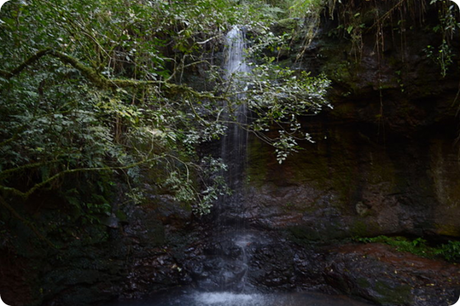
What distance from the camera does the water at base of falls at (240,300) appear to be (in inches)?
186

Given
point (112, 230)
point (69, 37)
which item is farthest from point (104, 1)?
point (112, 230)

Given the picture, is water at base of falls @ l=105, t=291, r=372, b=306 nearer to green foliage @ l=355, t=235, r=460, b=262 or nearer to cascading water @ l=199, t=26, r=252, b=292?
cascading water @ l=199, t=26, r=252, b=292

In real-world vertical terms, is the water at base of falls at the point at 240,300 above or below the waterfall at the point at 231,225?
below

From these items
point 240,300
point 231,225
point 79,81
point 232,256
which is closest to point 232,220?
point 231,225

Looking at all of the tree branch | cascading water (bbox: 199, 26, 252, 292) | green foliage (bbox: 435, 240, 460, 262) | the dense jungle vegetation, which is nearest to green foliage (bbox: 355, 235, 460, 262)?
green foliage (bbox: 435, 240, 460, 262)

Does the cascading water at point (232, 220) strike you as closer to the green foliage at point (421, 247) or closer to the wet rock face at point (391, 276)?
the wet rock face at point (391, 276)

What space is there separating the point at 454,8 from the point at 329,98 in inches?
98.6

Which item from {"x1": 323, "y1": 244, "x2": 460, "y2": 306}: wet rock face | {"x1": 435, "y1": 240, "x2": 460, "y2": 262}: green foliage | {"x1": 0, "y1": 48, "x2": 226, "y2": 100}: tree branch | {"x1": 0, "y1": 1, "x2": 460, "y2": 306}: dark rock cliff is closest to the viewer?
{"x1": 0, "y1": 48, "x2": 226, "y2": 100}: tree branch

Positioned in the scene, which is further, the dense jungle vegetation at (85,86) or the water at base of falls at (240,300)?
the water at base of falls at (240,300)

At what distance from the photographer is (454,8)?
4.65 metres

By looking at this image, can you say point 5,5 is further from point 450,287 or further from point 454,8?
point 450,287

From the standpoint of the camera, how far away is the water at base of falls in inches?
186

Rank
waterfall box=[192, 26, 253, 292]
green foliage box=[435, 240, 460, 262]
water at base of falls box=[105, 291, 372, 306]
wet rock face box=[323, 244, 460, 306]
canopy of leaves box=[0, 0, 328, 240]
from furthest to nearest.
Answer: waterfall box=[192, 26, 253, 292] < green foliage box=[435, 240, 460, 262] < water at base of falls box=[105, 291, 372, 306] < wet rock face box=[323, 244, 460, 306] < canopy of leaves box=[0, 0, 328, 240]

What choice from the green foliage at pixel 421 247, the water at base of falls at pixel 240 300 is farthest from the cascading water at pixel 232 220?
the green foliage at pixel 421 247
